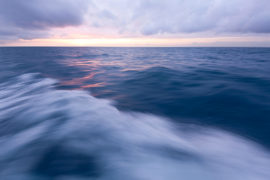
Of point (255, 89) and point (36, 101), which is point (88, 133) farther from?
point (255, 89)

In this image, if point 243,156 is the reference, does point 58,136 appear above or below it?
above

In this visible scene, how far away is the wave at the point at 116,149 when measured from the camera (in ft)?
7.52

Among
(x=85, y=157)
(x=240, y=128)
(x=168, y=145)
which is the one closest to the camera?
(x=85, y=157)

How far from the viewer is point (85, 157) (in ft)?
8.25

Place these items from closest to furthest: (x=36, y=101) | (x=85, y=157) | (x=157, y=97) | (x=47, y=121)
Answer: (x=85, y=157), (x=47, y=121), (x=36, y=101), (x=157, y=97)

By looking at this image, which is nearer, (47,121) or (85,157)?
(85,157)

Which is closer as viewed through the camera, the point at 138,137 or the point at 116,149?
the point at 116,149

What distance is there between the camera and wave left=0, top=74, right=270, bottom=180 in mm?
2291

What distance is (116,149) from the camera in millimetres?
2830

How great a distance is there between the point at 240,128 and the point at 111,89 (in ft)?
16.6

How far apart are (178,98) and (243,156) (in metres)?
2.86

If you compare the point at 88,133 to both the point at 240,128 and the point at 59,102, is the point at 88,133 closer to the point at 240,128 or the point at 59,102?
the point at 59,102

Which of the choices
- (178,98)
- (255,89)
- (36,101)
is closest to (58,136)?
(36,101)

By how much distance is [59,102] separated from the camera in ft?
15.6
